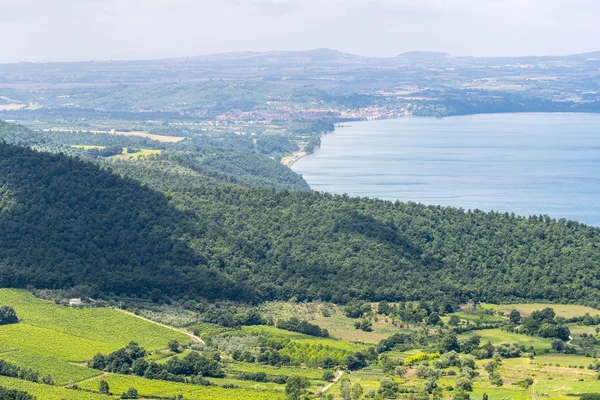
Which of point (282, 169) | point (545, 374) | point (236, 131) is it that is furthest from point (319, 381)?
point (236, 131)

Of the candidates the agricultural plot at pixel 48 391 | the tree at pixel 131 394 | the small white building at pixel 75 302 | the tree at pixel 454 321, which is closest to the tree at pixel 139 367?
the tree at pixel 131 394

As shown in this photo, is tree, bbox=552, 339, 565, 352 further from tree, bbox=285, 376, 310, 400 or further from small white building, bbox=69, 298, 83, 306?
small white building, bbox=69, 298, 83, 306

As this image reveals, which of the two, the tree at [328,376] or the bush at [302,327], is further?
the bush at [302,327]

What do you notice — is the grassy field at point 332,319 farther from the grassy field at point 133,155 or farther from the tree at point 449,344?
the grassy field at point 133,155

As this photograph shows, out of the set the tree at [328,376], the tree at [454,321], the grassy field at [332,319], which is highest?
the tree at [328,376]

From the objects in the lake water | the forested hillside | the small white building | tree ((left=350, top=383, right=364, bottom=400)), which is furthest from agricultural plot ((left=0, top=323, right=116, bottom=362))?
the lake water

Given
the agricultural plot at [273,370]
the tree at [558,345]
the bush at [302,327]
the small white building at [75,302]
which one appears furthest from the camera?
the small white building at [75,302]

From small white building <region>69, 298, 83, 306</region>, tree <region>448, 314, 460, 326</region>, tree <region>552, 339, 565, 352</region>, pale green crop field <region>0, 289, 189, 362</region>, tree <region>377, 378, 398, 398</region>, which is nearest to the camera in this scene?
tree <region>377, 378, 398, 398</region>
